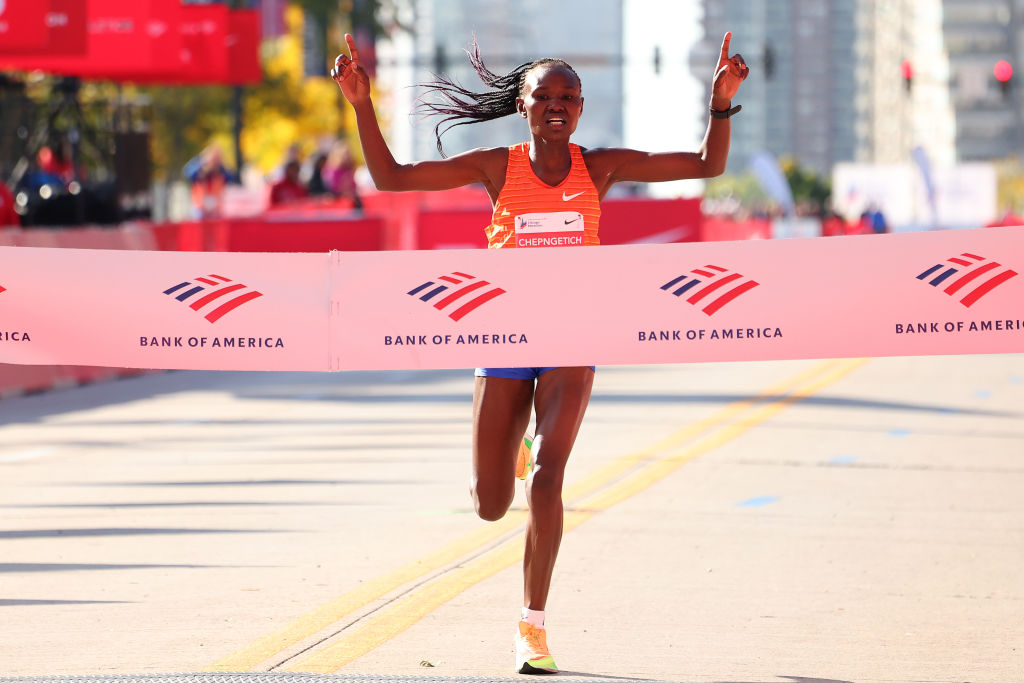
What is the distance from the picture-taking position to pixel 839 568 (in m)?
8.73

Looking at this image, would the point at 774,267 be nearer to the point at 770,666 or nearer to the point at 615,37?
the point at 770,666

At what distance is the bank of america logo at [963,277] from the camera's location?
7070 millimetres

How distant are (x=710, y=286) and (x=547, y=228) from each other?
0.61 m

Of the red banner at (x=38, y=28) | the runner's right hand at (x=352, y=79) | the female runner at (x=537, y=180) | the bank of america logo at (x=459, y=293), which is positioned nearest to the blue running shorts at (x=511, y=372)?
the female runner at (x=537, y=180)

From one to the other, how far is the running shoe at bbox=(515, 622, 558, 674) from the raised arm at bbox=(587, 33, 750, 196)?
1.51 meters

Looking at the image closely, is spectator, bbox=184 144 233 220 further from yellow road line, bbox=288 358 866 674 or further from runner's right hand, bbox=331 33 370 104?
runner's right hand, bbox=331 33 370 104

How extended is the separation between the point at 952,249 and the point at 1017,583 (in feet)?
6.49

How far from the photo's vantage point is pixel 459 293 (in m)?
6.93

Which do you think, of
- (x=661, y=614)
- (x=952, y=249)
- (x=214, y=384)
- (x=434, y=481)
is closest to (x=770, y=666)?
(x=661, y=614)

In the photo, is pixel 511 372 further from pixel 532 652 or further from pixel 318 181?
pixel 318 181

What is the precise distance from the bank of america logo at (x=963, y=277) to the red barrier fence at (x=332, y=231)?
1345cm

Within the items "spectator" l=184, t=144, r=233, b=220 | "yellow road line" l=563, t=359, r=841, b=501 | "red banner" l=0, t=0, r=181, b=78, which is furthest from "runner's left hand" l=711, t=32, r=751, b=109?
"red banner" l=0, t=0, r=181, b=78

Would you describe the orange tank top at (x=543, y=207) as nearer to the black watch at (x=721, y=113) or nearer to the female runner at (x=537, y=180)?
the female runner at (x=537, y=180)

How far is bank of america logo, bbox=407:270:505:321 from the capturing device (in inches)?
272
